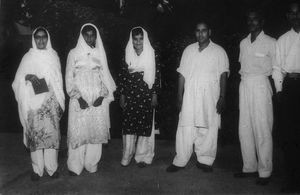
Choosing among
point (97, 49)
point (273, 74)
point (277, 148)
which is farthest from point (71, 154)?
point (277, 148)

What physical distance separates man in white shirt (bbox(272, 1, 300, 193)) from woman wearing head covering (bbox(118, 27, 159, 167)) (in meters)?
1.72

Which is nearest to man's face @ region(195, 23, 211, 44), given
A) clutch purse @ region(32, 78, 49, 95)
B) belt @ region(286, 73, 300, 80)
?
belt @ region(286, 73, 300, 80)

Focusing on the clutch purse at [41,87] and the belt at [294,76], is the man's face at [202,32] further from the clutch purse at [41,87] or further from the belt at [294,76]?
the clutch purse at [41,87]

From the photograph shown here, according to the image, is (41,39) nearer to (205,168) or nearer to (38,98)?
(38,98)

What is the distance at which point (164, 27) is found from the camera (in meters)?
9.03

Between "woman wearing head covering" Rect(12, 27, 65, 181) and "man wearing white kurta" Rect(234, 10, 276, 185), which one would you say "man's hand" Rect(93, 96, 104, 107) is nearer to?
"woman wearing head covering" Rect(12, 27, 65, 181)

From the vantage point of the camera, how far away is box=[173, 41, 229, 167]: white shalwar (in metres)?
5.78

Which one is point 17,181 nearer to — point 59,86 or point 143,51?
point 59,86

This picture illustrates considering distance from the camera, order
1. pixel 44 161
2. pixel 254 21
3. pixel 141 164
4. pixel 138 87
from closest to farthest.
Answer: pixel 254 21
pixel 44 161
pixel 138 87
pixel 141 164

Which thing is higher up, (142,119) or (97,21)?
(97,21)

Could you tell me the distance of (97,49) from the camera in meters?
5.80

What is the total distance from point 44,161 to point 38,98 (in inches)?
32.0

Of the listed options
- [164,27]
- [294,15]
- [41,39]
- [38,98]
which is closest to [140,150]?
[38,98]

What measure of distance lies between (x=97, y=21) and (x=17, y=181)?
4.34 metres
